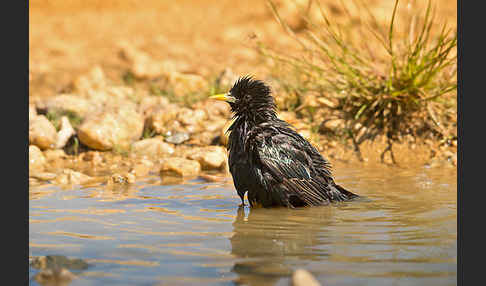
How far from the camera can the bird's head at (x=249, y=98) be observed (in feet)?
19.2

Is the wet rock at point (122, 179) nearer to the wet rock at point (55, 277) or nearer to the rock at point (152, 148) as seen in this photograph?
the rock at point (152, 148)

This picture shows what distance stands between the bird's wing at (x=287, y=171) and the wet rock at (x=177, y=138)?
2971 mm

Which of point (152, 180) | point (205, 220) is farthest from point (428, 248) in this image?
point (152, 180)

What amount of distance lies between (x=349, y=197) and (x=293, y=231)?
1.35 m

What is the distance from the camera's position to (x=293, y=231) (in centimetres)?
480

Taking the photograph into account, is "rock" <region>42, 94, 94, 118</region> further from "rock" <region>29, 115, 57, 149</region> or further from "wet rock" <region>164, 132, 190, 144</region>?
"wet rock" <region>164, 132, 190, 144</region>

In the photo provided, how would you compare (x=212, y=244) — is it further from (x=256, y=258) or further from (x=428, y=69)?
(x=428, y=69)

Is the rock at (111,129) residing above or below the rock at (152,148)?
above

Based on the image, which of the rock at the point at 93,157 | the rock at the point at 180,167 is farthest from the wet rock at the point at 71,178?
the rock at the point at 93,157

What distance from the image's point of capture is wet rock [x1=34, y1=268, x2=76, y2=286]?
364 centimetres

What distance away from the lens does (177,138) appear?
8.55 meters

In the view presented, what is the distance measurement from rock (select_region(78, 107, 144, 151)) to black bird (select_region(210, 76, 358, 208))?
109 inches

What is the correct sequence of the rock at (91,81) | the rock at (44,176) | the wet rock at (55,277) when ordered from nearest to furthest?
the wet rock at (55,277)
the rock at (44,176)
the rock at (91,81)

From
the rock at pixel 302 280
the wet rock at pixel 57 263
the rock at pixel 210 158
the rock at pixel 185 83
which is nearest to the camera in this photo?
the rock at pixel 302 280
